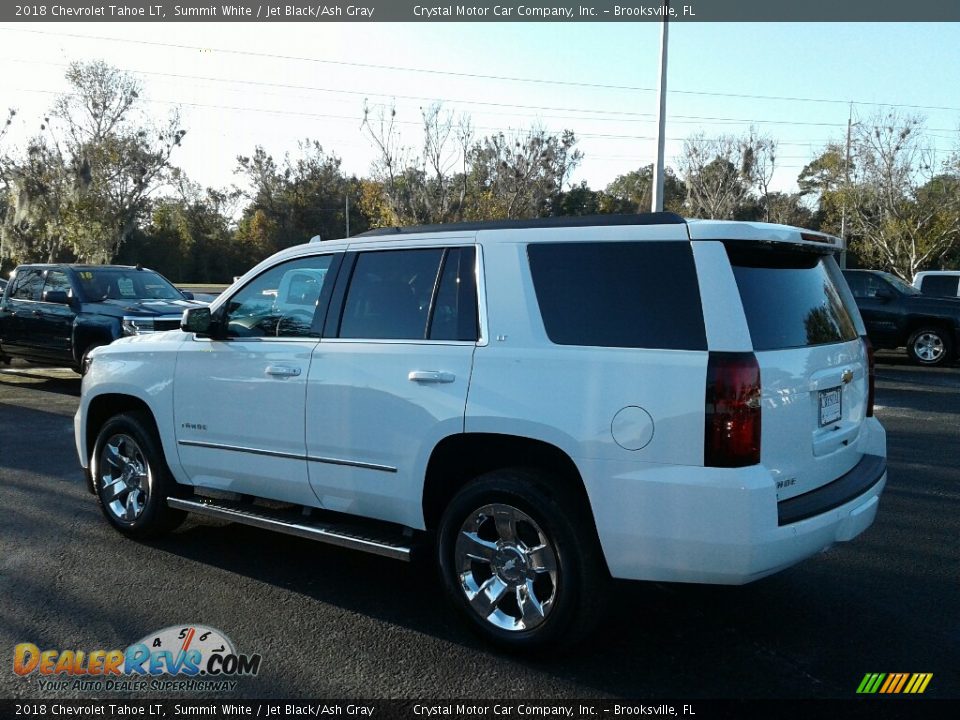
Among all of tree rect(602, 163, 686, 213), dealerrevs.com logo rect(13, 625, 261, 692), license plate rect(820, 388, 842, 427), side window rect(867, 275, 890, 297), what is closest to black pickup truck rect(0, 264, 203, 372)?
dealerrevs.com logo rect(13, 625, 261, 692)

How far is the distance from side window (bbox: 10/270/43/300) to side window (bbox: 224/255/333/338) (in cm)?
987

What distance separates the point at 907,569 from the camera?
5121 millimetres

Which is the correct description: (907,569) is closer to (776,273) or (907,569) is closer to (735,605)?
(735,605)

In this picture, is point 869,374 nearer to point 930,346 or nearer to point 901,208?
point 930,346

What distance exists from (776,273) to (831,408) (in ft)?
2.24

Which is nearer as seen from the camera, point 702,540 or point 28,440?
point 702,540

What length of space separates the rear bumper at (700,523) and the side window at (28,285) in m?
12.4

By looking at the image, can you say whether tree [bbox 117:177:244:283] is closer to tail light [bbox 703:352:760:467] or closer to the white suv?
the white suv

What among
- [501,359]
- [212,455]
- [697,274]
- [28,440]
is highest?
[697,274]

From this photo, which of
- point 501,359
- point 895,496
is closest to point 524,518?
point 501,359

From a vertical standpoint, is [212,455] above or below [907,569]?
above

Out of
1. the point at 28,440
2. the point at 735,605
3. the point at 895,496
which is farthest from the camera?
the point at 28,440

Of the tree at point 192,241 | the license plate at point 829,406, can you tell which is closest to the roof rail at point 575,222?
the license plate at point 829,406

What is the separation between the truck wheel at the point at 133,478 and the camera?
18.1 feet
